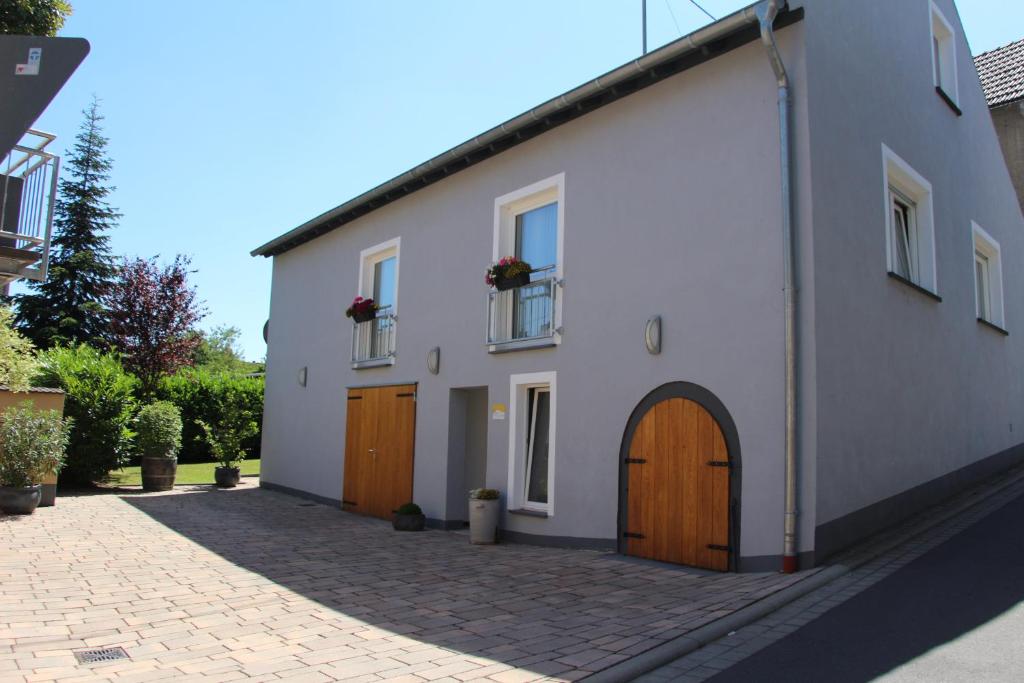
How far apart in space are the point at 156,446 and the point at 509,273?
9599 millimetres

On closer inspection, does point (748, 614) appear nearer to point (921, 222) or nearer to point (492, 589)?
point (492, 589)

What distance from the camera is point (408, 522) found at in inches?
421

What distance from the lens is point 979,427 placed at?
407 inches

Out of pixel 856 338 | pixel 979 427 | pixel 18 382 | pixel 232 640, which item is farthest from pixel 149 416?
pixel 979 427

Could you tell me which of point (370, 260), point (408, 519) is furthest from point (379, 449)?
point (370, 260)

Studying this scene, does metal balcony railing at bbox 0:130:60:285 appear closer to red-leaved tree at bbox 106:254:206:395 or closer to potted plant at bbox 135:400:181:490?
potted plant at bbox 135:400:181:490

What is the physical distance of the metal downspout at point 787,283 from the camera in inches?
256

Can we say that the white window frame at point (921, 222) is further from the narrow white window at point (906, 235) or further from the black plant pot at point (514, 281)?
the black plant pot at point (514, 281)

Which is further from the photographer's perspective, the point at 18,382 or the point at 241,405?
the point at 241,405

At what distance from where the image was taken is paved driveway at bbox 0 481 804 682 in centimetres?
457

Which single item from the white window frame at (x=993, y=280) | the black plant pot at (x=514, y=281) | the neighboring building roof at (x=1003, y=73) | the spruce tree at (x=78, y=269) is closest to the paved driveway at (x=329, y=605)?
the black plant pot at (x=514, y=281)

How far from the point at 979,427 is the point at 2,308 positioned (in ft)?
54.1

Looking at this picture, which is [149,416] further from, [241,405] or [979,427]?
[979,427]

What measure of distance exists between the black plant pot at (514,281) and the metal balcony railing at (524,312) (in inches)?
2.8
